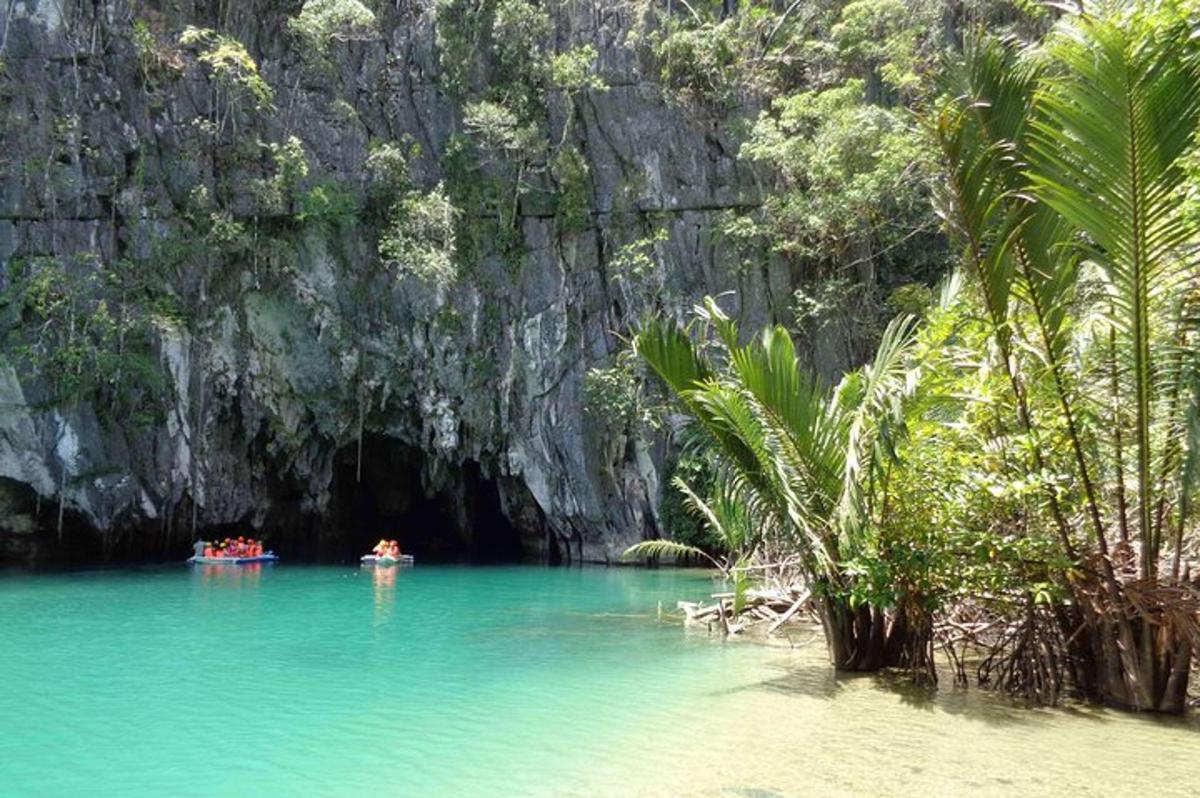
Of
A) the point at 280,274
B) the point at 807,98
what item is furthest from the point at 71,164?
the point at 807,98

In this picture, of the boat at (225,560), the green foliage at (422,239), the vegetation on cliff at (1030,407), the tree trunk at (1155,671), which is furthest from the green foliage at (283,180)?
the tree trunk at (1155,671)

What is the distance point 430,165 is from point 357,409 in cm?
596

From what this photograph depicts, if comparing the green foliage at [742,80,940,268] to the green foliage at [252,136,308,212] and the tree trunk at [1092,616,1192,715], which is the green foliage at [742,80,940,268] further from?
the tree trunk at [1092,616,1192,715]

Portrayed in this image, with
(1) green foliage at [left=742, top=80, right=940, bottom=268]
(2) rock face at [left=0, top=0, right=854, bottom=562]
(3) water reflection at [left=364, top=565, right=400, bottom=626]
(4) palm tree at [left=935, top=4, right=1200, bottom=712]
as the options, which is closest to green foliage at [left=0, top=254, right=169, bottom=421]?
(2) rock face at [left=0, top=0, right=854, bottom=562]

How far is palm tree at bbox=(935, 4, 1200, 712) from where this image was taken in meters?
4.28

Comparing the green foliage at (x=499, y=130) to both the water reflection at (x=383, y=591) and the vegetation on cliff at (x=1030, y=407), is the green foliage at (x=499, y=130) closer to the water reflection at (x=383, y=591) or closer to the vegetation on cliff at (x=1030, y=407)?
the water reflection at (x=383, y=591)

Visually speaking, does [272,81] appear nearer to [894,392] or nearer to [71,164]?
[71,164]

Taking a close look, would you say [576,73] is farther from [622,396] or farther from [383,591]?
[383,591]

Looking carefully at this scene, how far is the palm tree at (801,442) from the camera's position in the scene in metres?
6.07

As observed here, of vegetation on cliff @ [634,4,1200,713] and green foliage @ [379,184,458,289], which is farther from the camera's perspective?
green foliage @ [379,184,458,289]

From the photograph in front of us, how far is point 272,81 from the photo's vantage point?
21578mm

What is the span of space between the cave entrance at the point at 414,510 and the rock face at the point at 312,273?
3.21 ft

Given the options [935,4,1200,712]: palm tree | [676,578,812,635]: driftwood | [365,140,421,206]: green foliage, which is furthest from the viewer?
[365,140,421,206]: green foliage

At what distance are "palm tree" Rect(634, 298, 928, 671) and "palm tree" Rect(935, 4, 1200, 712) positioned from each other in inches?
35.3
